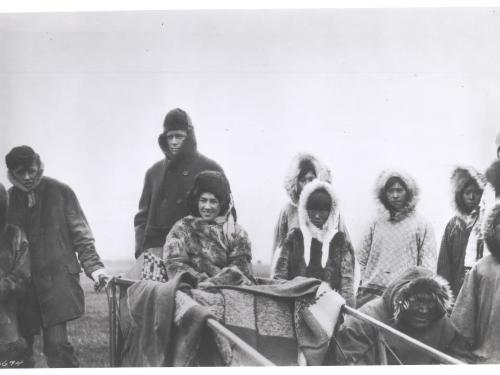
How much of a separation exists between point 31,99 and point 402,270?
2.59 m

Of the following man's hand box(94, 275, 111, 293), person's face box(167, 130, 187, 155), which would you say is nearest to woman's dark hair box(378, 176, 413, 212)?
person's face box(167, 130, 187, 155)

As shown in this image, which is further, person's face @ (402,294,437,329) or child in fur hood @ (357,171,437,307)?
child in fur hood @ (357,171,437,307)

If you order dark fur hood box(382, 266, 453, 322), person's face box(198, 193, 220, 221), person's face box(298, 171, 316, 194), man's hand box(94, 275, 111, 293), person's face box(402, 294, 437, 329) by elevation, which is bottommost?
person's face box(402, 294, 437, 329)

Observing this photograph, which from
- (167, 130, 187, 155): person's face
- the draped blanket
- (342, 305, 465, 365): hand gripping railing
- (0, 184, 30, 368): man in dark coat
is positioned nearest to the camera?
(342, 305, 465, 365): hand gripping railing

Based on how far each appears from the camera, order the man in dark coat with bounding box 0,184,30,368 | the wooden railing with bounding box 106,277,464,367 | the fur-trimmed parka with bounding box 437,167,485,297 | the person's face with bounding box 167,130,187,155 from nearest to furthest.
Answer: the wooden railing with bounding box 106,277,464,367 < the man in dark coat with bounding box 0,184,30,368 < the fur-trimmed parka with bounding box 437,167,485,297 < the person's face with bounding box 167,130,187,155

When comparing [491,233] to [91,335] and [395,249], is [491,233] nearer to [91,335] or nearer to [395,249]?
[395,249]

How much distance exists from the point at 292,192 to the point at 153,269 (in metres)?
0.98

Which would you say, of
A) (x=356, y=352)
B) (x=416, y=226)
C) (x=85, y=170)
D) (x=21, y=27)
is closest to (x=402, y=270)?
(x=416, y=226)

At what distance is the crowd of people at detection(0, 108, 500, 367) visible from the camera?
4453mm

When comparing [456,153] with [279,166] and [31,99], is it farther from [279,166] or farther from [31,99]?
[31,99]

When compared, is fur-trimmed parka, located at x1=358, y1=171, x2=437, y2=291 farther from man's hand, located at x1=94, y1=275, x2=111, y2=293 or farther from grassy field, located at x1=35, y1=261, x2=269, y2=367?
man's hand, located at x1=94, y1=275, x2=111, y2=293

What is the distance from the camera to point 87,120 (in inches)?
188

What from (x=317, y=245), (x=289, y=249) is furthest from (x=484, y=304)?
(x=289, y=249)

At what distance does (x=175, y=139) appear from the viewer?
470 cm
